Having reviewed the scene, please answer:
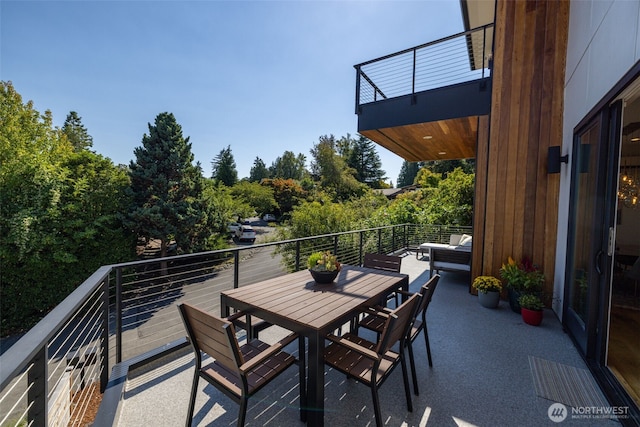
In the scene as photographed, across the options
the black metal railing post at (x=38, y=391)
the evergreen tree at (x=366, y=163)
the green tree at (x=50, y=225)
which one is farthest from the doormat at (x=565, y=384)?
the evergreen tree at (x=366, y=163)

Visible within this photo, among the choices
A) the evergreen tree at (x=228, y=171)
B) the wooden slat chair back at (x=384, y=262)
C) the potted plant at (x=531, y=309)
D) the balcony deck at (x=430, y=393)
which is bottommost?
the balcony deck at (x=430, y=393)

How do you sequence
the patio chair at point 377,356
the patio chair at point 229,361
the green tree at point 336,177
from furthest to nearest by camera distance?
the green tree at point 336,177 < the patio chair at point 377,356 < the patio chair at point 229,361

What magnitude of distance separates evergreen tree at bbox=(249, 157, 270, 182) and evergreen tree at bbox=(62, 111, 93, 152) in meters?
20.4

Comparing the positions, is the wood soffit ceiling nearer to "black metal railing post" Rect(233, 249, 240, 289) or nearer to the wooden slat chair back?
the wooden slat chair back

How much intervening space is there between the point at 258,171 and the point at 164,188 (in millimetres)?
33901

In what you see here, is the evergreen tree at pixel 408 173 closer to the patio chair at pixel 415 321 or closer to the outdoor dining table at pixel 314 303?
the outdoor dining table at pixel 314 303

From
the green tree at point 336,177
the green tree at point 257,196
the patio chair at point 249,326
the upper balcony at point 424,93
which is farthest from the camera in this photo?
the green tree at point 336,177

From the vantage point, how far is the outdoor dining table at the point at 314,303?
1782 millimetres

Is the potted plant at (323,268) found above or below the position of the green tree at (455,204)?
below

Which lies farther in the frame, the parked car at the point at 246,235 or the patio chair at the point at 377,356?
the parked car at the point at 246,235

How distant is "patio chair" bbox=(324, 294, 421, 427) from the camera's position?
67.2 inches

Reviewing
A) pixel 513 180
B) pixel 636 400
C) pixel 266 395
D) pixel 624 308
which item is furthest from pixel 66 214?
pixel 624 308

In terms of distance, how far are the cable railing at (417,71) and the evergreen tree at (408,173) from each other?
35.6 metres

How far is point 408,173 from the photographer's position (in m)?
40.2
